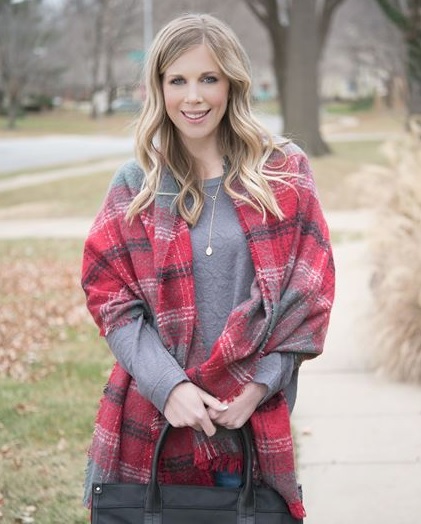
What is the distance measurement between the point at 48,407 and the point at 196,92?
3.46 m

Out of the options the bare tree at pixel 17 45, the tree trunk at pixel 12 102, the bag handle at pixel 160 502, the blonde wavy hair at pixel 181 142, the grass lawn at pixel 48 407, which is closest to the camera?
the bag handle at pixel 160 502

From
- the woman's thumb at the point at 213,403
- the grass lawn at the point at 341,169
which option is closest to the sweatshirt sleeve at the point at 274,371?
the woman's thumb at the point at 213,403

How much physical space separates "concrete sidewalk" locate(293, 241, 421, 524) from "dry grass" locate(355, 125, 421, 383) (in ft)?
0.49

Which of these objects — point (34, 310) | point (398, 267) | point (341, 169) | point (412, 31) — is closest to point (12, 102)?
point (341, 169)

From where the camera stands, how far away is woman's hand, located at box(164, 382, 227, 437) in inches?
91.4

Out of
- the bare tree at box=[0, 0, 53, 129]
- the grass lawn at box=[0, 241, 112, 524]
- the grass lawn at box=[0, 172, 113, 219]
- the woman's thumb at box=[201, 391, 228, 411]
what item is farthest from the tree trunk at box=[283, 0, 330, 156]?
the bare tree at box=[0, 0, 53, 129]

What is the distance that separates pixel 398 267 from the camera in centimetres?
560

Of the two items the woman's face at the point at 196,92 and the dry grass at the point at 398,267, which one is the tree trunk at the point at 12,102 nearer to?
the dry grass at the point at 398,267

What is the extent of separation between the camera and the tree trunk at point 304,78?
71.7ft

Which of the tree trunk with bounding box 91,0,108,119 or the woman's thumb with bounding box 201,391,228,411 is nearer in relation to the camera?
the woman's thumb with bounding box 201,391,228,411

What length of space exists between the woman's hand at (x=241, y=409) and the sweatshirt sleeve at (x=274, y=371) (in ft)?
0.06

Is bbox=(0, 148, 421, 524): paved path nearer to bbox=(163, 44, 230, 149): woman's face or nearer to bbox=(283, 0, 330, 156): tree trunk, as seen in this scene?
bbox=(163, 44, 230, 149): woman's face

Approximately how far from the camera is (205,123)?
257 cm

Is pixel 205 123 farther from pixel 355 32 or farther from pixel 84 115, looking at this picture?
pixel 84 115
